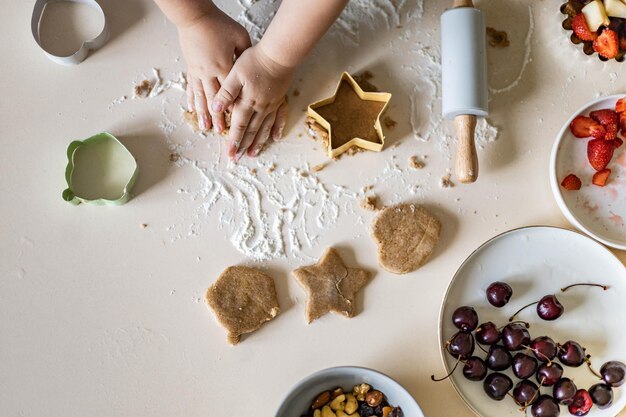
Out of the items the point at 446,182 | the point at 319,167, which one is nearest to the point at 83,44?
the point at 319,167

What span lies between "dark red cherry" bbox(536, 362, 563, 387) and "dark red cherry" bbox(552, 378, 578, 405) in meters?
0.01

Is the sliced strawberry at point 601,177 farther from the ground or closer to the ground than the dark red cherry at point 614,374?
farther from the ground

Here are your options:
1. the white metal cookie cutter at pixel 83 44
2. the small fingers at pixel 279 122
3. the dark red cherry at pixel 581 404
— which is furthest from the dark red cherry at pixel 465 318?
the white metal cookie cutter at pixel 83 44

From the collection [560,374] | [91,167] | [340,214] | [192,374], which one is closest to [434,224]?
[340,214]

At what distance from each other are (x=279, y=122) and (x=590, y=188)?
59 cm

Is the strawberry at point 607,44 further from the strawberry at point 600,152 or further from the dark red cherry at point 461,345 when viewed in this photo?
the dark red cherry at point 461,345

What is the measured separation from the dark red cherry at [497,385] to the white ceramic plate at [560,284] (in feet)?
0.14

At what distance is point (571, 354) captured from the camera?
3.49 feet

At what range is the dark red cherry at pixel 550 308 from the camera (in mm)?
1070

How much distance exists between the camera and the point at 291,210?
112cm

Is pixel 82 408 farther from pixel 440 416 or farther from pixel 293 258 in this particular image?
pixel 440 416

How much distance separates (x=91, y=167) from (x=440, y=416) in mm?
768

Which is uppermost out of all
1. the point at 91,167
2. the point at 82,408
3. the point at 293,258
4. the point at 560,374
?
the point at 560,374

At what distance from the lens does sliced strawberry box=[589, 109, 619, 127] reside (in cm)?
112
